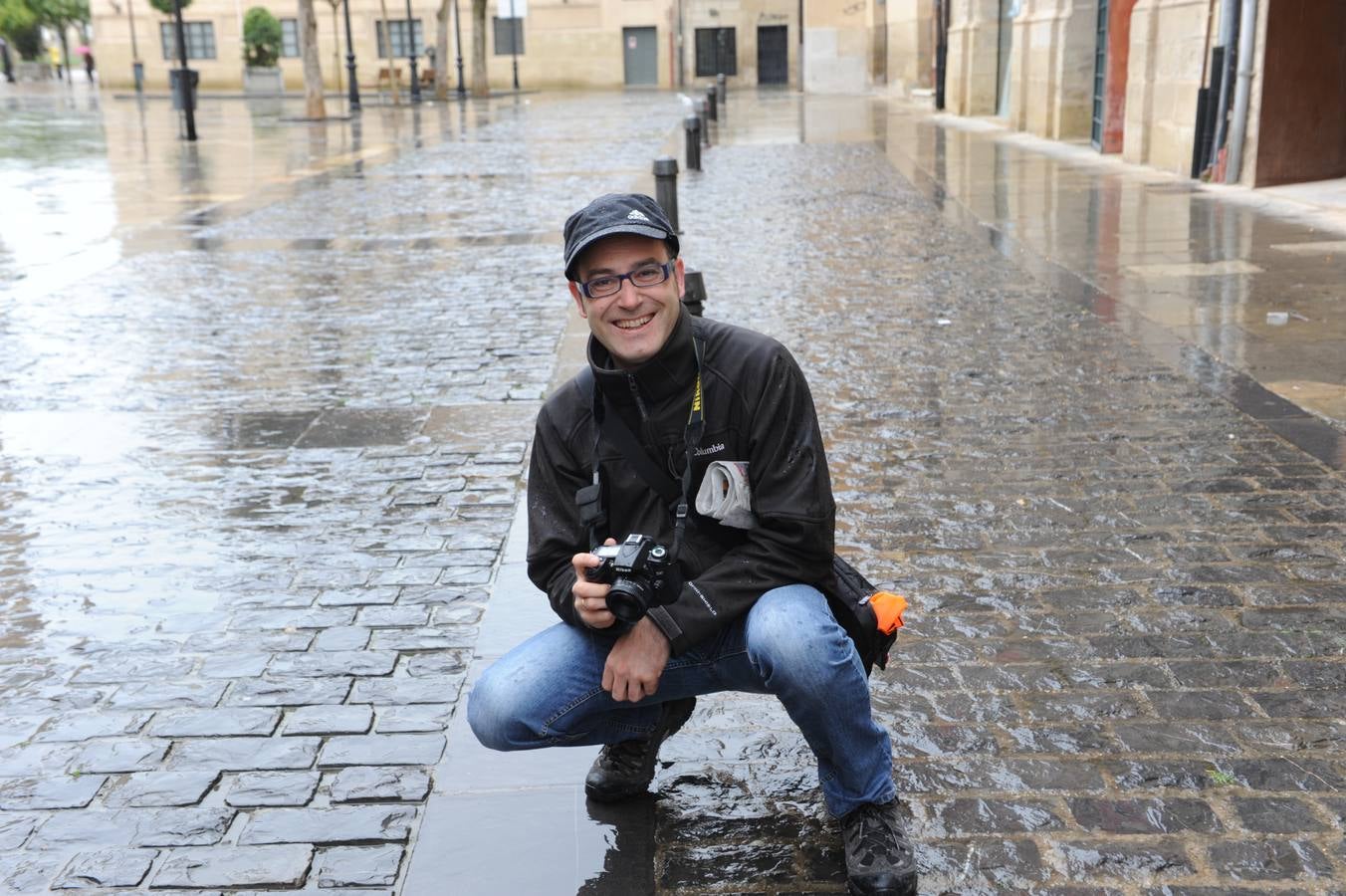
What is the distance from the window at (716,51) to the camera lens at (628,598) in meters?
55.8

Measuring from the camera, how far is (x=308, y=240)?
534 inches

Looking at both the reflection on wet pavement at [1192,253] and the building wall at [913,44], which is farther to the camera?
the building wall at [913,44]

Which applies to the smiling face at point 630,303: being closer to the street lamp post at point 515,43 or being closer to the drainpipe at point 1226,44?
the drainpipe at point 1226,44

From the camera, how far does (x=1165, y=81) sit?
55.3ft

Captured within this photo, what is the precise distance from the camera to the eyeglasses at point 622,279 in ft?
9.62

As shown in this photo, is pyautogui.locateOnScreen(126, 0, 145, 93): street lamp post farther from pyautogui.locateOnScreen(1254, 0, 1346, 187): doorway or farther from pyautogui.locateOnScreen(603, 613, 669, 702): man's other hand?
pyautogui.locateOnScreen(603, 613, 669, 702): man's other hand

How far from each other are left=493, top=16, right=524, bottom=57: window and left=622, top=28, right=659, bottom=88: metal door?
427 centimetres

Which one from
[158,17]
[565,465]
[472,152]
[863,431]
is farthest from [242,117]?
[565,465]

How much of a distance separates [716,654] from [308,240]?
37.5 feet

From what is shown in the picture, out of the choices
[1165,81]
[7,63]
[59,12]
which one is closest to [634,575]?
[1165,81]

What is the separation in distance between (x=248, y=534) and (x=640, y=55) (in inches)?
2125

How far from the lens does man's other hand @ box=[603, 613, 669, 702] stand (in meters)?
2.87

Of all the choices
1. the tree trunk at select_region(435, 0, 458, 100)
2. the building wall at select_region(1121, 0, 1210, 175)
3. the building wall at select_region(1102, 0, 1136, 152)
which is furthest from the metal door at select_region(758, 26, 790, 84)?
the building wall at select_region(1121, 0, 1210, 175)

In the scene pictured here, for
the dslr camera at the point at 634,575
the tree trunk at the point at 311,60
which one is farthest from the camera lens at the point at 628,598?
the tree trunk at the point at 311,60
